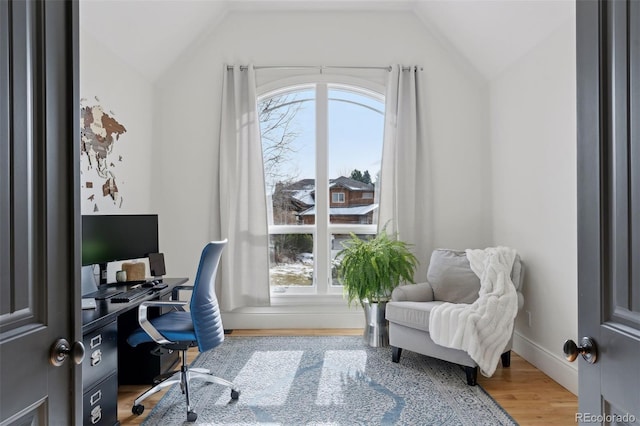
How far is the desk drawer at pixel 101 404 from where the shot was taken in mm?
2068

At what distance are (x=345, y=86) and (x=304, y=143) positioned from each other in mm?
716

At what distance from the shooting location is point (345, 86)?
167 inches

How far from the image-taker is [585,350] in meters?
0.99

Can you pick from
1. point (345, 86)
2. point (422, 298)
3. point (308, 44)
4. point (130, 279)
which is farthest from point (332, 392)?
point (308, 44)

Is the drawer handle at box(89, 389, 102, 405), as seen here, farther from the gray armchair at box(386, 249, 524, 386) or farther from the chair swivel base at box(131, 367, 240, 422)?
the gray armchair at box(386, 249, 524, 386)

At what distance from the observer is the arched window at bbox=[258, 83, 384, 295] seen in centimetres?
429

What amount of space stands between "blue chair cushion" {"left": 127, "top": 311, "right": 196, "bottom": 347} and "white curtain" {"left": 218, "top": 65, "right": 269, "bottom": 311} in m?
1.25

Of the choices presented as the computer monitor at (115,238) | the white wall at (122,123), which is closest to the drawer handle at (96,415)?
the computer monitor at (115,238)

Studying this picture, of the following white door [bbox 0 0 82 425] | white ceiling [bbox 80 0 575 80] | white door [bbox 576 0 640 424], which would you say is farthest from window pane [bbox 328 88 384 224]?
white door [bbox 0 0 82 425]

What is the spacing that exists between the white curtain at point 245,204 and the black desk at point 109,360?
1.21 meters

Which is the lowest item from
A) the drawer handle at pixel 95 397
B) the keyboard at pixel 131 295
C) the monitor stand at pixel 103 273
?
the drawer handle at pixel 95 397

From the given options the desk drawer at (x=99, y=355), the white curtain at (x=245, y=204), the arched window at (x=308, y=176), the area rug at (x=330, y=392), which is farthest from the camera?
the arched window at (x=308, y=176)

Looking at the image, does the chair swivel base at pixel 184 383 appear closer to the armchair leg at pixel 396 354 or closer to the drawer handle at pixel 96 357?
the drawer handle at pixel 96 357

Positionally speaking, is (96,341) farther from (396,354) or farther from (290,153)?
(290,153)
